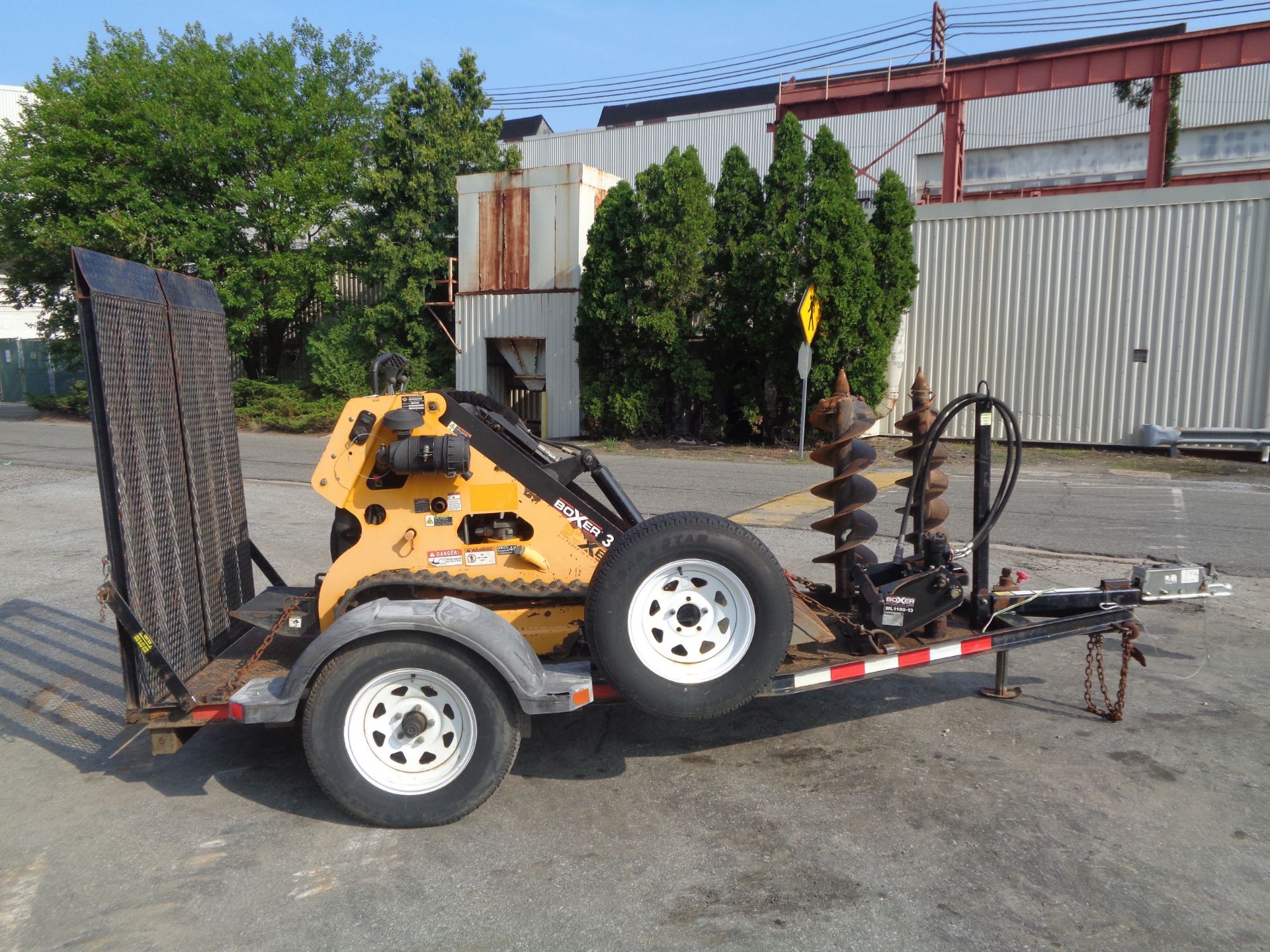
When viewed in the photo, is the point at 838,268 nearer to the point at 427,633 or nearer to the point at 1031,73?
the point at 1031,73

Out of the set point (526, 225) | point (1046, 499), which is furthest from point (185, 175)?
point (1046, 499)

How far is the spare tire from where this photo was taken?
4.22 meters

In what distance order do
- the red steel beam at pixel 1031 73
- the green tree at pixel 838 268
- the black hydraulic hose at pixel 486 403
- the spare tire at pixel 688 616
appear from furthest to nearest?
1. the red steel beam at pixel 1031 73
2. the green tree at pixel 838 268
3. the black hydraulic hose at pixel 486 403
4. the spare tire at pixel 688 616

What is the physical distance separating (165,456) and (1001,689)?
4.73 meters

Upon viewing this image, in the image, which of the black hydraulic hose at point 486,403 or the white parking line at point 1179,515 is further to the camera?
the white parking line at point 1179,515

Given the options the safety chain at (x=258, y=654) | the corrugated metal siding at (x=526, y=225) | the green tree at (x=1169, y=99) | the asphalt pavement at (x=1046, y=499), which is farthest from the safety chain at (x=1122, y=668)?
the green tree at (x=1169, y=99)

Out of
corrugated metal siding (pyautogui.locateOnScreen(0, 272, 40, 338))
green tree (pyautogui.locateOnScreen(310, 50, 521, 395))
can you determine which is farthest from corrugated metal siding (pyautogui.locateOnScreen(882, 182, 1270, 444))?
corrugated metal siding (pyautogui.locateOnScreen(0, 272, 40, 338))

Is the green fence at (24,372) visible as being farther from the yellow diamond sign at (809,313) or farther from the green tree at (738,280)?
the yellow diamond sign at (809,313)

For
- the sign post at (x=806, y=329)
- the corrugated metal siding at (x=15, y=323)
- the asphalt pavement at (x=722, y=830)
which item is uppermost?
the corrugated metal siding at (x=15, y=323)

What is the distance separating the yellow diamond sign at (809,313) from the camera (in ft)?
59.7

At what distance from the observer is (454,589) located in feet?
15.3

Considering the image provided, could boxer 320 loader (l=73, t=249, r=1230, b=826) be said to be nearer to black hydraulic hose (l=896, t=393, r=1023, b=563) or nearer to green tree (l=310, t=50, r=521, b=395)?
black hydraulic hose (l=896, t=393, r=1023, b=563)

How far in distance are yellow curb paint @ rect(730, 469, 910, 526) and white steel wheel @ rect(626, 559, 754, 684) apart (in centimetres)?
652

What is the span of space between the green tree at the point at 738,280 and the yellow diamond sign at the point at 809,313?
1.34 m
